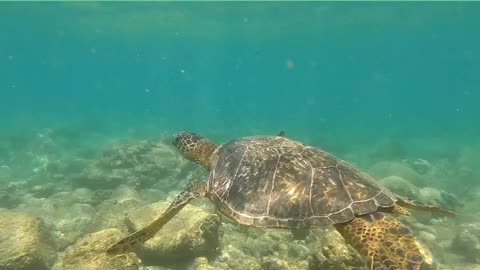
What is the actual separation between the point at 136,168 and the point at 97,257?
10.8 metres

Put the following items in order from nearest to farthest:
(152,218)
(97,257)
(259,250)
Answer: (97,257) → (152,218) → (259,250)

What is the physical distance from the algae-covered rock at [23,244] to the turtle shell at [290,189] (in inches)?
120

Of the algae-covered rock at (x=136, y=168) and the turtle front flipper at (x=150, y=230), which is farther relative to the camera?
the algae-covered rock at (x=136, y=168)

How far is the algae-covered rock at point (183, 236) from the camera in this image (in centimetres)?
651

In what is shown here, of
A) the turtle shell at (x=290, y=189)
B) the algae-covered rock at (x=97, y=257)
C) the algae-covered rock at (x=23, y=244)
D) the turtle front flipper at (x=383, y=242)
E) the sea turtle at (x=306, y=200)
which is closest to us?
the turtle front flipper at (x=383, y=242)

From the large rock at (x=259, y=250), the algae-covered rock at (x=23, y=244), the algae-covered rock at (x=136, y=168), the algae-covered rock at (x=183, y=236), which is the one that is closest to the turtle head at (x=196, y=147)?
the algae-covered rock at (x=183, y=236)

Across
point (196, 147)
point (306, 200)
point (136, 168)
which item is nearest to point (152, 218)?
point (196, 147)

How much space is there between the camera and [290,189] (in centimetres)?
509

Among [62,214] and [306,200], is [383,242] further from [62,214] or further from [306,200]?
[62,214]

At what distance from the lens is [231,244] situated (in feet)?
26.2

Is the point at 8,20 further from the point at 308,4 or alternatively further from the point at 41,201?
the point at 41,201

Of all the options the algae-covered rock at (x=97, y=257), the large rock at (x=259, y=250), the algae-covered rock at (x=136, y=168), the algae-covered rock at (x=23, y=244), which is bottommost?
the algae-covered rock at (x=136, y=168)

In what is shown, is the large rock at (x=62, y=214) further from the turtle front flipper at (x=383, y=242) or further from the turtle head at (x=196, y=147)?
the turtle front flipper at (x=383, y=242)

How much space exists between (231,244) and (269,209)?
3288 millimetres
